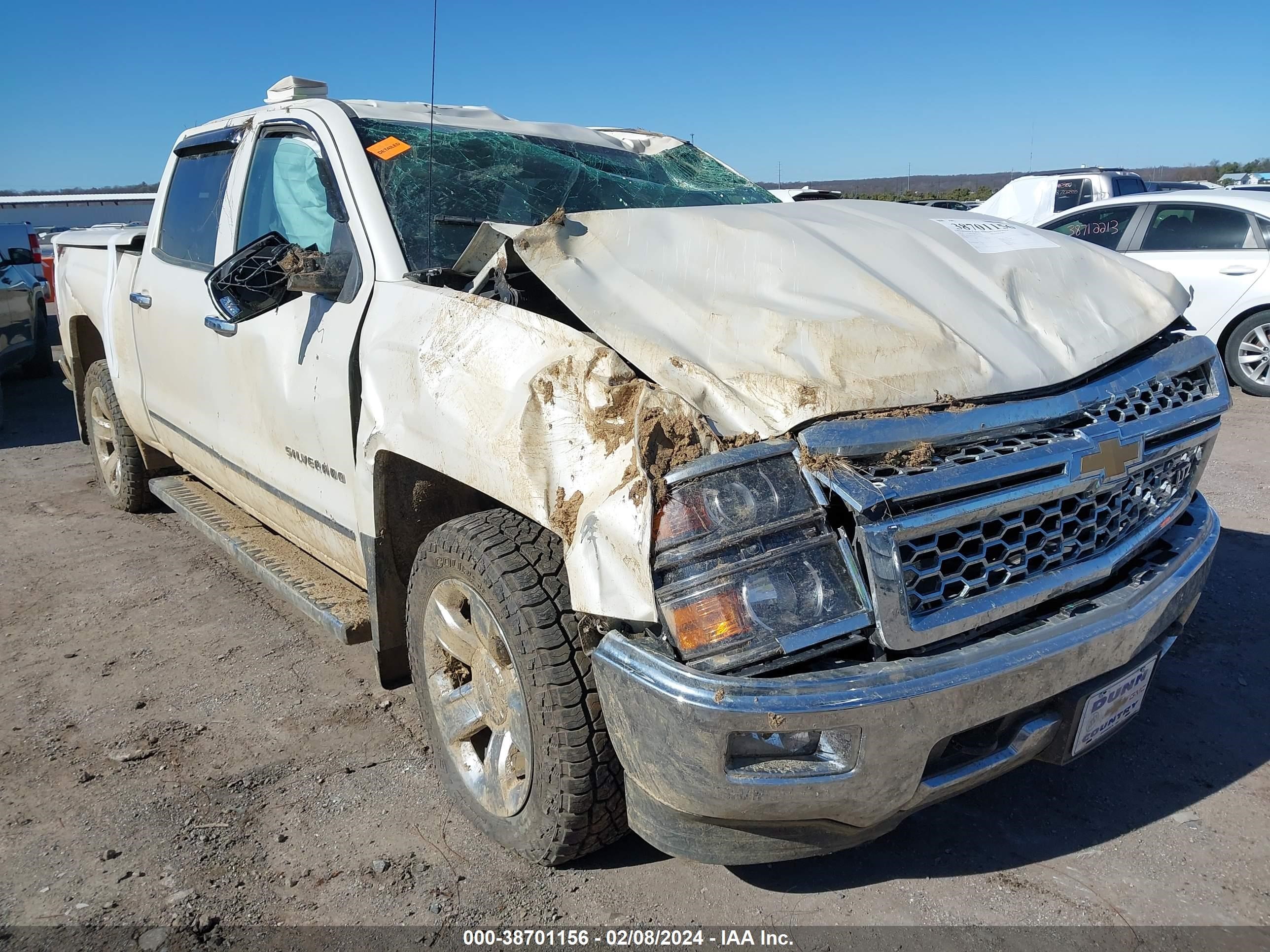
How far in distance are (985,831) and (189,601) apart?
345 centimetres

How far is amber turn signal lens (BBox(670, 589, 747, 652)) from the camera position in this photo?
1851 mm

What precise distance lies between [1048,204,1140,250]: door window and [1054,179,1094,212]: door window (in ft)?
23.0

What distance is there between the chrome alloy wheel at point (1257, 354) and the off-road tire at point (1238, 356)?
0.02 metres

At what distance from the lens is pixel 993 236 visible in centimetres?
305

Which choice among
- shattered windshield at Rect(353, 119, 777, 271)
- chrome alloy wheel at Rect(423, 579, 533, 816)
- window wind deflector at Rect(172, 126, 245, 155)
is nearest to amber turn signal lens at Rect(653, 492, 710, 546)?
chrome alloy wheel at Rect(423, 579, 533, 816)

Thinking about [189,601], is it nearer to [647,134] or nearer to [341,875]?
[341,875]

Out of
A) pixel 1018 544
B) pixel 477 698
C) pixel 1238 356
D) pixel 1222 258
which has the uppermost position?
pixel 1018 544

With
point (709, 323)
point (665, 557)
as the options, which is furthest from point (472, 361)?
point (665, 557)

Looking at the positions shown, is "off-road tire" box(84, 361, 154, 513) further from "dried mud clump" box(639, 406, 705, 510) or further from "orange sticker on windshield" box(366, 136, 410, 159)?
"dried mud clump" box(639, 406, 705, 510)

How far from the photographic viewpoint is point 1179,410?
8.31ft

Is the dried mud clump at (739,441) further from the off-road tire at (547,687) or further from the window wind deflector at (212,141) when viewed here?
the window wind deflector at (212,141)

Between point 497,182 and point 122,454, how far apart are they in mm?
3164

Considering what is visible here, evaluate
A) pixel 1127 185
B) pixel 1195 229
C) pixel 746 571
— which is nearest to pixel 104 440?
pixel 746 571

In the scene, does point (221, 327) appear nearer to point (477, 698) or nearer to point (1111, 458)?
point (477, 698)
